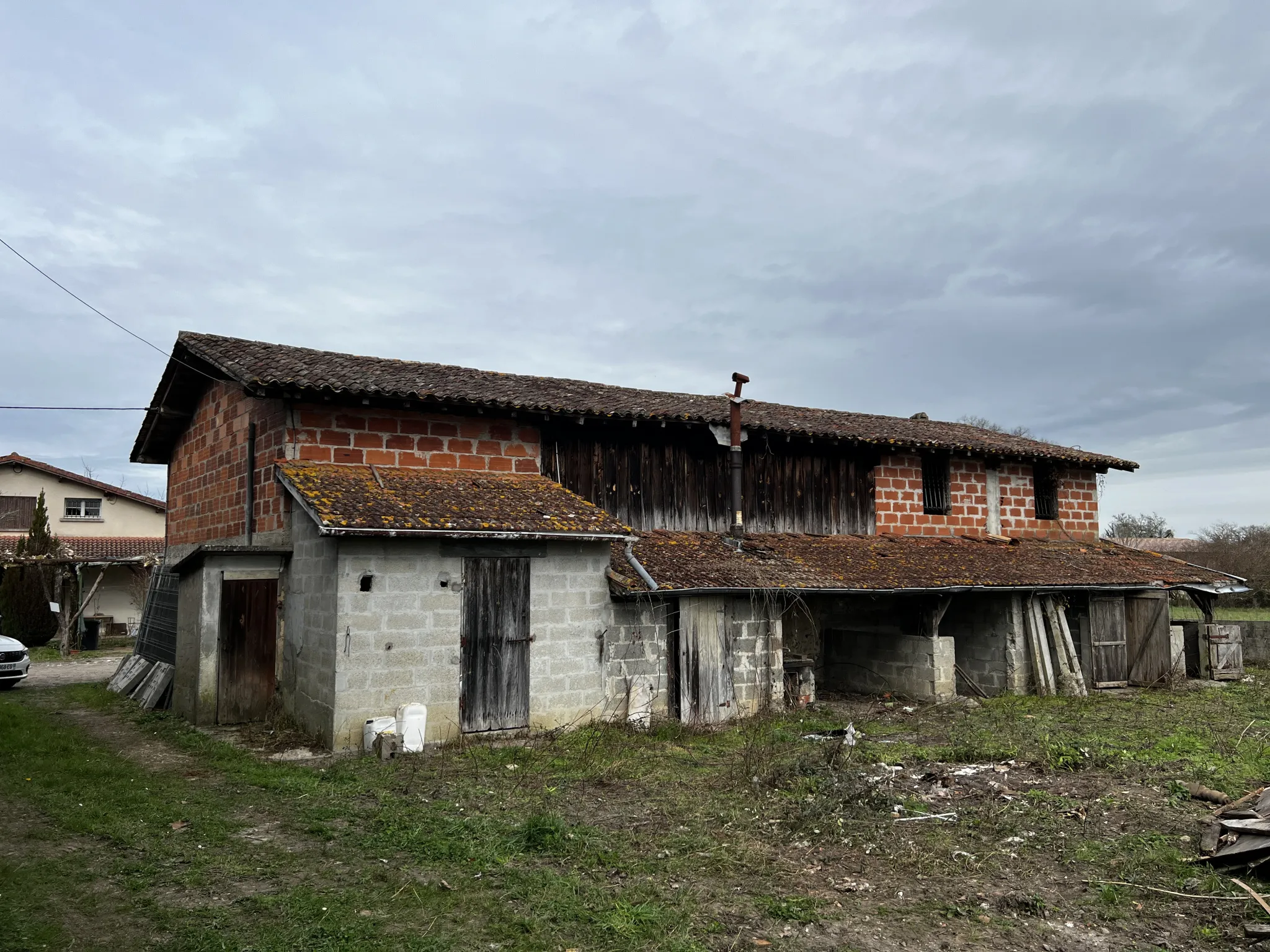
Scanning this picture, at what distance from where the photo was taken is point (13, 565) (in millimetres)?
23109

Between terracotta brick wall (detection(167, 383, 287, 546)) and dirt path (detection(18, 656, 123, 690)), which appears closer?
terracotta brick wall (detection(167, 383, 287, 546))

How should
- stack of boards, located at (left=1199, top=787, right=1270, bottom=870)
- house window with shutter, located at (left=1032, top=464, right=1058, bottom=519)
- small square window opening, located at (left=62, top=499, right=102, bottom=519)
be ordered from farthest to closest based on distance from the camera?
small square window opening, located at (left=62, top=499, right=102, bottom=519) < house window with shutter, located at (left=1032, top=464, right=1058, bottom=519) < stack of boards, located at (left=1199, top=787, right=1270, bottom=870)

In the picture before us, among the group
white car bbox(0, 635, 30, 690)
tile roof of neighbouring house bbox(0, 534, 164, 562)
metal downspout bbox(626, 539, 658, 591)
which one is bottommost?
white car bbox(0, 635, 30, 690)

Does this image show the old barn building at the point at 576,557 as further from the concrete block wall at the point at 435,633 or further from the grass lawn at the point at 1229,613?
the grass lawn at the point at 1229,613

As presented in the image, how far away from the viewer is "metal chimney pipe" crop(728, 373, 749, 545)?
48.1 feet

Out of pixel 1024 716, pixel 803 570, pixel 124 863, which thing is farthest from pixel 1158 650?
pixel 124 863

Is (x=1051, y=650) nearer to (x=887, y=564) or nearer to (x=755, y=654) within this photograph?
(x=887, y=564)

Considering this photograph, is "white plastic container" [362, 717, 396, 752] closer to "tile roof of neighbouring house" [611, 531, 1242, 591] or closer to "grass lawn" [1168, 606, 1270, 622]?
"tile roof of neighbouring house" [611, 531, 1242, 591]

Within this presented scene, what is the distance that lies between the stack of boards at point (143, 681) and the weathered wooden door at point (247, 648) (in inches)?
85.7

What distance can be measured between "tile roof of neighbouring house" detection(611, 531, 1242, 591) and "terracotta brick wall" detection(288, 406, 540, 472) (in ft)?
7.58

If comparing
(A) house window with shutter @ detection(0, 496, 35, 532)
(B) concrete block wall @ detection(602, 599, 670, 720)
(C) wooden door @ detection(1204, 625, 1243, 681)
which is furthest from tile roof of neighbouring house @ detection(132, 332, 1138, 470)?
(A) house window with shutter @ detection(0, 496, 35, 532)

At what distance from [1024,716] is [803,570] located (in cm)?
372

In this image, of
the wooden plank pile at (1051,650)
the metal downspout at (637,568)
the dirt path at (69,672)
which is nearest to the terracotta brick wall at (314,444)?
the metal downspout at (637,568)

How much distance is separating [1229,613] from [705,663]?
2524 cm
